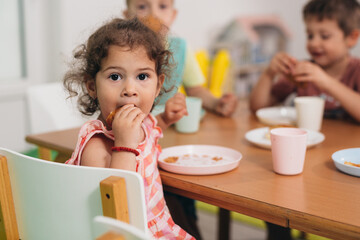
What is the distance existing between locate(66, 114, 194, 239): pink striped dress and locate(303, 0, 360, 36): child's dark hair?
990 mm

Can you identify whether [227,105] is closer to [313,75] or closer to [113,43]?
[313,75]

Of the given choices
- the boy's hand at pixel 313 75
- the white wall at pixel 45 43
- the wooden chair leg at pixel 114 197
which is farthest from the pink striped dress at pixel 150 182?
the white wall at pixel 45 43

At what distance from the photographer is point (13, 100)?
96.3 inches

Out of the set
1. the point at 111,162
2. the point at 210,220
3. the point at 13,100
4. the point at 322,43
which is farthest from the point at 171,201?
the point at 13,100

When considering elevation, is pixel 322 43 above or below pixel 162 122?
above

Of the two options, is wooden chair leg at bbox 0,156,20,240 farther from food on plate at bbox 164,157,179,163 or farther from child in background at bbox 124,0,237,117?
child in background at bbox 124,0,237,117

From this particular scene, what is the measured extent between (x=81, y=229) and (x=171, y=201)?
20.7 inches

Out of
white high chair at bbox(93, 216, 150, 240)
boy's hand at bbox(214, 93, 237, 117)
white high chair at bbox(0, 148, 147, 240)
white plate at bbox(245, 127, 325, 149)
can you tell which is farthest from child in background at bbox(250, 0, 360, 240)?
white high chair at bbox(93, 216, 150, 240)

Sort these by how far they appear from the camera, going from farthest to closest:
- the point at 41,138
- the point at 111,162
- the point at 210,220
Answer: the point at 210,220
the point at 41,138
the point at 111,162

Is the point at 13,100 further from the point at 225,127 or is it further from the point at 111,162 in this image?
the point at 111,162

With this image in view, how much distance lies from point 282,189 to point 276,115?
2.44ft

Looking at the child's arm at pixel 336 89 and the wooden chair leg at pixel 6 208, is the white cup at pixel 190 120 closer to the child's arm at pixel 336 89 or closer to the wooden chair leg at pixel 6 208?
the child's arm at pixel 336 89

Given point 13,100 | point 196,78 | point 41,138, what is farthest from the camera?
point 13,100

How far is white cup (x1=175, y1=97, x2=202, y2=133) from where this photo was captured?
4.20 feet
